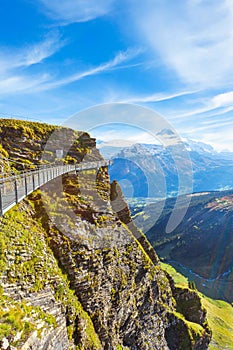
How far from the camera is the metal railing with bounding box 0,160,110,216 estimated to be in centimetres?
1370

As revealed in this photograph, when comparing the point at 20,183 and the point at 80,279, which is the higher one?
the point at 20,183

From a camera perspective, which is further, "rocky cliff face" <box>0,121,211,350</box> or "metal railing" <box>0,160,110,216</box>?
"rocky cliff face" <box>0,121,211,350</box>

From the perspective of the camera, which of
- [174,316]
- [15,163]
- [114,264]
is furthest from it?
[174,316]

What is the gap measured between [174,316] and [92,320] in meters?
18.6

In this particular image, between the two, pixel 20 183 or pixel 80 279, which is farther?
pixel 80 279

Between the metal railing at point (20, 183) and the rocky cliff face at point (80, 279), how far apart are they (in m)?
2.05

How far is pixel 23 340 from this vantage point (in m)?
10.8

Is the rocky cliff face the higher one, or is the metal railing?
the metal railing

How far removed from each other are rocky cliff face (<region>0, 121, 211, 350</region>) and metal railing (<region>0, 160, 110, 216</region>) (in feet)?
6.73

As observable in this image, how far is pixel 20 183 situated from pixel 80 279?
10.1 meters

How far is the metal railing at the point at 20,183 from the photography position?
44.9 feet

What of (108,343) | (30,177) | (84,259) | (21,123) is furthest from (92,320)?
(21,123)

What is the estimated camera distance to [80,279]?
71.2 ft

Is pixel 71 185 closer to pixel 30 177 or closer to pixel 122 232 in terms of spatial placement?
pixel 122 232
